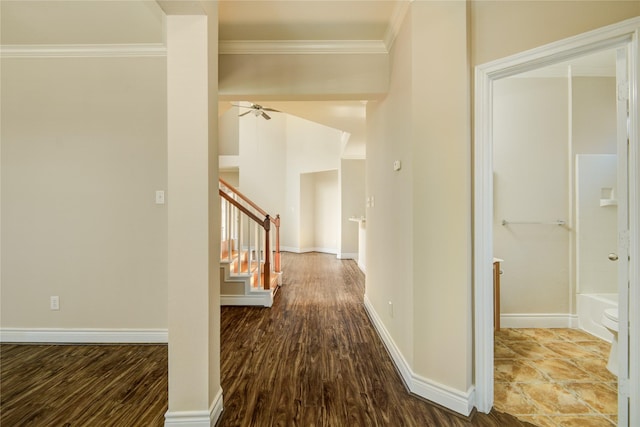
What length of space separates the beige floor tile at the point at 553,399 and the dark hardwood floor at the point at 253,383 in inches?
11.9

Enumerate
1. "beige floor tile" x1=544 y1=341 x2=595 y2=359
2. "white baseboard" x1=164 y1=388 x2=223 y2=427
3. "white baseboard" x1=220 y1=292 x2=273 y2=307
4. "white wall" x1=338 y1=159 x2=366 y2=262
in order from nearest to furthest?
"white baseboard" x1=164 y1=388 x2=223 y2=427 → "beige floor tile" x1=544 y1=341 x2=595 y2=359 → "white baseboard" x1=220 y1=292 x2=273 y2=307 → "white wall" x1=338 y1=159 x2=366 y2=262

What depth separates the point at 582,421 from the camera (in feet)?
4.94

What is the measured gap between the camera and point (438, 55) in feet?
5.31

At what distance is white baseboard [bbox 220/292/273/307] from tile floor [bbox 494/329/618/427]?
7.98 ft

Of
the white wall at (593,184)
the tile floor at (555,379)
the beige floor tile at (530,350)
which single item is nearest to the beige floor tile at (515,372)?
the tile floor at (555,379)

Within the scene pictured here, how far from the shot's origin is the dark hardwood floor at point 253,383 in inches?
60.0

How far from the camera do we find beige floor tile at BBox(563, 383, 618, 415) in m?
1.60

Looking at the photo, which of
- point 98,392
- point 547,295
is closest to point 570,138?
point 547,295

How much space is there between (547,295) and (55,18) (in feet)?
16.8

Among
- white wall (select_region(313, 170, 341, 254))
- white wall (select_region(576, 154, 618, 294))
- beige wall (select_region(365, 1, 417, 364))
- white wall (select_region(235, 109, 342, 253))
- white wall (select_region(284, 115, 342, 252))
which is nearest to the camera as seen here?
beige wall (select_region(365, 1, 417, 364))

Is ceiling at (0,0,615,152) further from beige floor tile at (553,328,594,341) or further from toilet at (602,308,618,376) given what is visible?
beige floor tile at (553,328,594,341)

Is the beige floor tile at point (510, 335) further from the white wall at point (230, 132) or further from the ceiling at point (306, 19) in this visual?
the white wall at point (230, 132)

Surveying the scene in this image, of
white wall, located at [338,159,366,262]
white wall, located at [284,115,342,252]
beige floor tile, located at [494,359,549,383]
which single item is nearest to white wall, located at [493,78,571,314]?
beige floor tile, located at [494,359,549,383]

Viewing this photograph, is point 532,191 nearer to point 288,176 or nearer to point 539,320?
point 539,320
